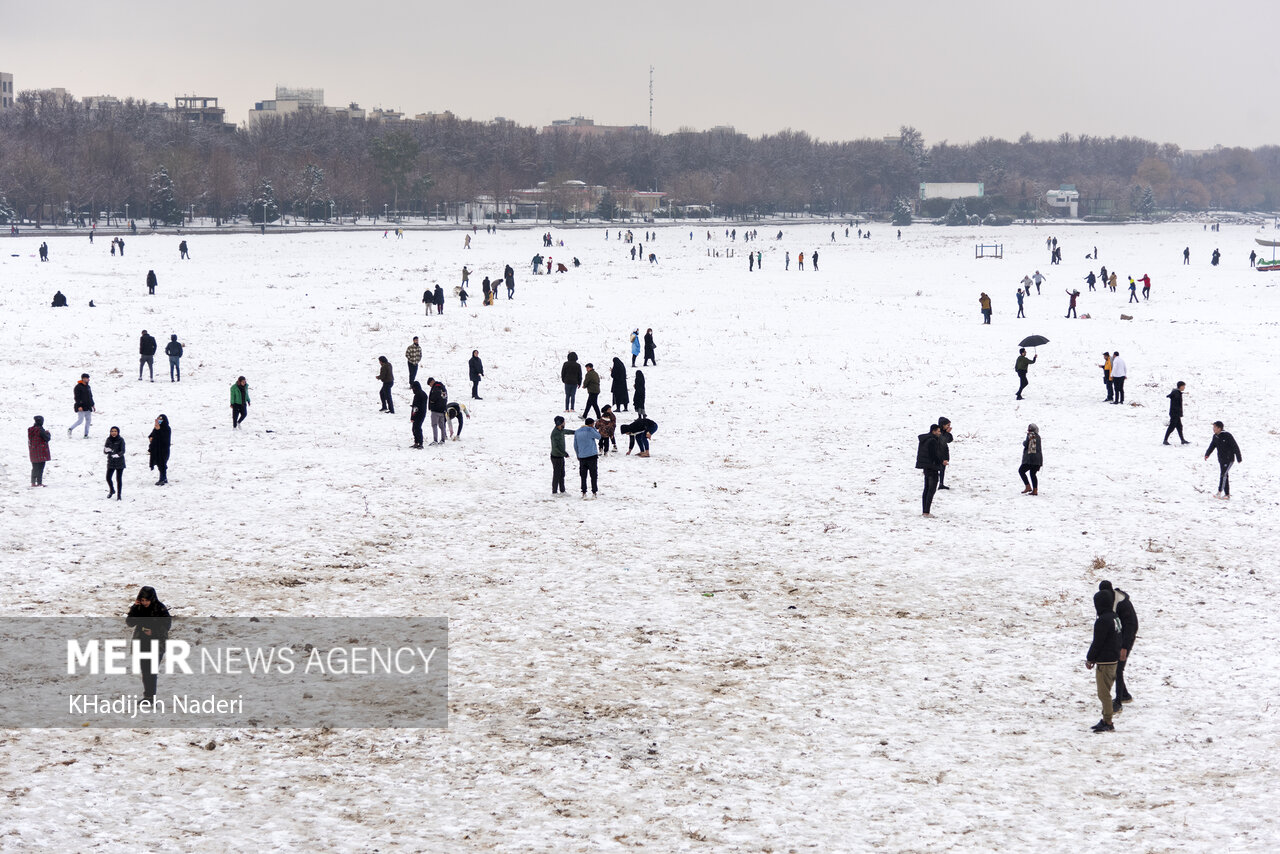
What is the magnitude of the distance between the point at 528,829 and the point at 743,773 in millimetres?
2188

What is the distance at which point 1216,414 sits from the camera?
91.4ft

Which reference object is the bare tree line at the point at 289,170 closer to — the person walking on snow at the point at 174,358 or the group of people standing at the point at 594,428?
the person walking on snow at the point at 174,358

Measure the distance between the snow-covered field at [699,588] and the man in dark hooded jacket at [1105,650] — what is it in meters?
0.33

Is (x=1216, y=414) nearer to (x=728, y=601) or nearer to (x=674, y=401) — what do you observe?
(x=674, y=401)

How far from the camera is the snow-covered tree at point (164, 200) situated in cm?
11088

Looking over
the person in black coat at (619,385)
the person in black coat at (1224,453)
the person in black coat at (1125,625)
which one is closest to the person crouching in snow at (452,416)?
the person in black coat at (619,385)

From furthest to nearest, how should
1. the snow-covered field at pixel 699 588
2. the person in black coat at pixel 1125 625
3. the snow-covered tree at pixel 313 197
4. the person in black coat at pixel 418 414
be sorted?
1. the snow-covered tree at pixel 313 197
2. the person in black coat at pixel 418 414
3. the person in black coat at pixel 1125 625
4. the snow-covered field at pixel 699 588

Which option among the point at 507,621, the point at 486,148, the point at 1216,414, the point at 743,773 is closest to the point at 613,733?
the point at 743,773

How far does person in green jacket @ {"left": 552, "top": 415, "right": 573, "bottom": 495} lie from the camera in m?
20.0

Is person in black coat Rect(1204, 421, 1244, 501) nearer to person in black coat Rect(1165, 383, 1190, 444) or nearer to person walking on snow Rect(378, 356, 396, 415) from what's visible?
person in black coat Rect(1165, 383, 1190, 444)

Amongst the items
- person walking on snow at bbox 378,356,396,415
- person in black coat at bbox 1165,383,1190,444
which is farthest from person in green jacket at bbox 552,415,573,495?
person in black coat at bbox 1165,383,1190,444

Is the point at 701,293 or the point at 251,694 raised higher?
the point at 701,293

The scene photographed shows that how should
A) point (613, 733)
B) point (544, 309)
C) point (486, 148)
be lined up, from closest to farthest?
1. point (613, 733)
2. point (544, 309)
3. point (486, 148)

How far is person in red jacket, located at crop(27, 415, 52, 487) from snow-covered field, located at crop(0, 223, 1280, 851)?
1.12ft
